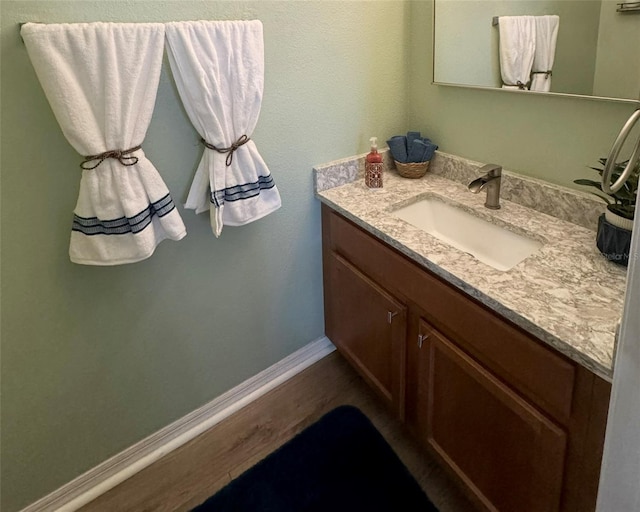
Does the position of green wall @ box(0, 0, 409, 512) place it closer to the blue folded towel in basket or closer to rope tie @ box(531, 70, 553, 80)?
the blue folded towel in basket

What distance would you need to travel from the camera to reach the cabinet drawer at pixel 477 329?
3.36 feet

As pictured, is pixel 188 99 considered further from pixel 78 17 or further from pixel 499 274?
pixel 499 274

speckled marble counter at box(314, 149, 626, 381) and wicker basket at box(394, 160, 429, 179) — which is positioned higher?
wicker basket at box(394, 160, 429, 179)

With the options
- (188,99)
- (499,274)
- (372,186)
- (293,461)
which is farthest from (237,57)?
(293,461)

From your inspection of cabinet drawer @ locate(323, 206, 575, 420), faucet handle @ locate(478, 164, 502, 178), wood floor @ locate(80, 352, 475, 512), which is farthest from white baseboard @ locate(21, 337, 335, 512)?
faucet handle @ locate(478, 164, 502, 178)

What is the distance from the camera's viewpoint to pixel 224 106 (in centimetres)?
130

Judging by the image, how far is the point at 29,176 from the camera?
1.19m

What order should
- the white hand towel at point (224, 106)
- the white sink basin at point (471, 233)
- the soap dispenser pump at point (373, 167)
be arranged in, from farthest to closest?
1. the soap dispenser pump at point (373, 167)
2. the white sink basin at point (471, 233)
3. the white hand towel at point (224, 106)

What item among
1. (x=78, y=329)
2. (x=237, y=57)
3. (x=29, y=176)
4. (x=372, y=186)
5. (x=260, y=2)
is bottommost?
(x=78, y=329)

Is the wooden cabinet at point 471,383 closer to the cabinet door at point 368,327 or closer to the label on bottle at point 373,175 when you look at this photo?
the cabinet door at point 368,327

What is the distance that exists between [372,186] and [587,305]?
2.94 ft

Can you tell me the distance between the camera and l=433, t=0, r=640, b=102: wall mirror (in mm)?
1195

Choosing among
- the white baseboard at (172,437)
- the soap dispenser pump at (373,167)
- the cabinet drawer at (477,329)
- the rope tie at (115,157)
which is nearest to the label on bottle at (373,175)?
the soap dispenser pump at (373,167)

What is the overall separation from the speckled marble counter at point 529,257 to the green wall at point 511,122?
65 millimetres
